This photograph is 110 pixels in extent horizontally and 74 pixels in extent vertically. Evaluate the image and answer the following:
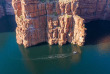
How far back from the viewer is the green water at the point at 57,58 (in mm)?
44344

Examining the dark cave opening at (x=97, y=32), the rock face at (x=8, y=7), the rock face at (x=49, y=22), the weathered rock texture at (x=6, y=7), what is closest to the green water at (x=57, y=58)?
the dark cave opening at (x=97, y=32)

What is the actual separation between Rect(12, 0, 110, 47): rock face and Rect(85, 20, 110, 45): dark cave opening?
8.22 meters

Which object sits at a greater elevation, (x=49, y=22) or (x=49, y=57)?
(x=49, y=22)

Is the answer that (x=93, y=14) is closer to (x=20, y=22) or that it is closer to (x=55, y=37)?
(x=55, y=37)

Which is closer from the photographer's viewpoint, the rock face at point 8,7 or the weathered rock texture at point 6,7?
the weathered rock texture at point 6,7

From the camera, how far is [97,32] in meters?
69.2

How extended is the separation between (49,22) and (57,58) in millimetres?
18452

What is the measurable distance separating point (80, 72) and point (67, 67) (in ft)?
17.9

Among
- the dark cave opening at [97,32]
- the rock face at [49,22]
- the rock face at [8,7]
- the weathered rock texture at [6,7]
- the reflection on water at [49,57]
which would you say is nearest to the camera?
the reflection on water at [49,57]

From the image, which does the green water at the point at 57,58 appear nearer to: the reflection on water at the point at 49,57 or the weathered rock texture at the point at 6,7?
the reflection on water at the point at 49,57

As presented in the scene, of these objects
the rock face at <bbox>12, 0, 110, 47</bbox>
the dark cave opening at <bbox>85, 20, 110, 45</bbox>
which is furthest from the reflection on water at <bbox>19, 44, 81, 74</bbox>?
the dark cave opening at <bbox>85, 20, 110, 45</bbox>

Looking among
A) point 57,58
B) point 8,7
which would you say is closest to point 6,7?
point 8,7

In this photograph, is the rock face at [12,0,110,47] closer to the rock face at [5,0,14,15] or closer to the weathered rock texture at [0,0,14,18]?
the rock face at [5,0,14,15]

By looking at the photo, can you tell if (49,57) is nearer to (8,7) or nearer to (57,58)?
(57,58)
